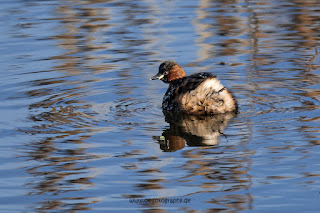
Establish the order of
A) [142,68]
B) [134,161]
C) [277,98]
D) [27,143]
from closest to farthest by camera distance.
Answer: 1. [134,161]
2. [27,143]
3. [277,98]
4. [142,68]

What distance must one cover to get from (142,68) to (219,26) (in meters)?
3.27

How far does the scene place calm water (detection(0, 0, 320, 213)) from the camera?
6.29m

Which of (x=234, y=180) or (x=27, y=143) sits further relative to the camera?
(x=27, y=143)

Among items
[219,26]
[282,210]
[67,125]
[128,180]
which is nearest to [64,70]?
[67,125]

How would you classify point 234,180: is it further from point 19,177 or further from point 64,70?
point 64,70

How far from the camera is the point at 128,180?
6566 mm

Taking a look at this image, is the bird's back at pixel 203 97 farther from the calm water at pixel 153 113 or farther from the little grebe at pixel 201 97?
the calm water at pixel 153 113

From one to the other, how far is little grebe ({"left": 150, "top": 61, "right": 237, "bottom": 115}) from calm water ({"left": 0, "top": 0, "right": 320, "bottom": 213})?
0.50 feet

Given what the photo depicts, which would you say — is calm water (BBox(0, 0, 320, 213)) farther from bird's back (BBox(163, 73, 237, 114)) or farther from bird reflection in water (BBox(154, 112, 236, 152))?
bird's back (BBox(163, 73, 237, 114))

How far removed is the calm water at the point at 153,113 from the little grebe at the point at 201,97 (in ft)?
0.50

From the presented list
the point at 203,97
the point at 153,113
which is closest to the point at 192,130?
the point at 203,97

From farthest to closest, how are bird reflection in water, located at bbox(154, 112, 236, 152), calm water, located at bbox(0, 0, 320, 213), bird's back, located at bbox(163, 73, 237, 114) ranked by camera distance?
1. bird's back, located at bbox(163, 73, 237, 114)
2. bird reflection in water, located at bbox(154, 112, 236, 152)
3. calm water, located at bbox(0, 0, 320, 213)

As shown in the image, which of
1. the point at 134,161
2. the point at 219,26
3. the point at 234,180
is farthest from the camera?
the point at 219,26

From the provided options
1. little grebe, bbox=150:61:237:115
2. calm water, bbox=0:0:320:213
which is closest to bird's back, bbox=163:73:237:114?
little grebe, bbox=150:61:237:115
